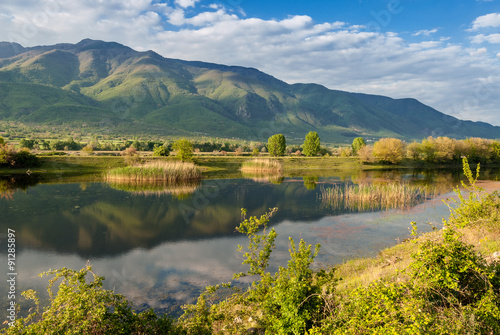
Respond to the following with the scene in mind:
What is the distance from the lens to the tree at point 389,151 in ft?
231

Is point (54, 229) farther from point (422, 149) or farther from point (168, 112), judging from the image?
point (168, 112)

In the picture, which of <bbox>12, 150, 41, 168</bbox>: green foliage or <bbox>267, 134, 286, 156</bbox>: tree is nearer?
<bbox>12, 150, 41, 168</bbox>: green foliage

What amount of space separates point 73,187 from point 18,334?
33.3m

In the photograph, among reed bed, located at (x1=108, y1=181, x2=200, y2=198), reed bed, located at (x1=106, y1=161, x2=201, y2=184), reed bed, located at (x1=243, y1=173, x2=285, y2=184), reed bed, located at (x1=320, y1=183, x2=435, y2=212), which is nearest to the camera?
reed bed, located at (x1=320, y1=183, x2=435, y2=212)

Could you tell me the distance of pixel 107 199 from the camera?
29.2m

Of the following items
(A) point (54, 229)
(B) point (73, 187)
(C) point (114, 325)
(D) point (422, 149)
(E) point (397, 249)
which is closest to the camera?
(C) point (114, 325)

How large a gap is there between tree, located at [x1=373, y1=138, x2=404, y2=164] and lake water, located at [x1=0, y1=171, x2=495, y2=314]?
123 ft

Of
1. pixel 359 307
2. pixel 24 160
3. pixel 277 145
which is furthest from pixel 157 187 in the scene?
pixel 277 145

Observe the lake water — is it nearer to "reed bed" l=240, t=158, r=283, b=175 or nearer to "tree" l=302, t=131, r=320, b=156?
"reed bed" l=240, t=158, r=283, b=175

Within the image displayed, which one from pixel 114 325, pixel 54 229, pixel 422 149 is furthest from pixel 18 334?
pixel 422 149

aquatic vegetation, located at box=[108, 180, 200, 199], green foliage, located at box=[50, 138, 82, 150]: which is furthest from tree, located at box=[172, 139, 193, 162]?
green foliage, located at box=[50, 138, 82, 150]

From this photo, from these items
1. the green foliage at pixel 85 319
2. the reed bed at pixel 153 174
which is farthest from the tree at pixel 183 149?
the green foliage at pixel 85 319

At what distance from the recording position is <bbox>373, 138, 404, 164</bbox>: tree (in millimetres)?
70438

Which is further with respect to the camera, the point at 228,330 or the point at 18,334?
the point at 228,330
